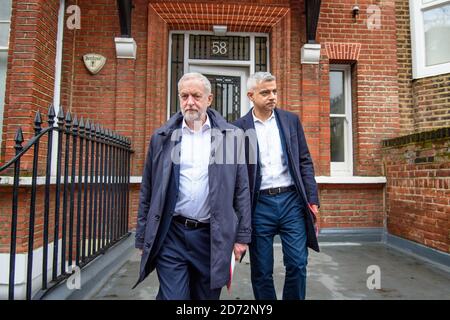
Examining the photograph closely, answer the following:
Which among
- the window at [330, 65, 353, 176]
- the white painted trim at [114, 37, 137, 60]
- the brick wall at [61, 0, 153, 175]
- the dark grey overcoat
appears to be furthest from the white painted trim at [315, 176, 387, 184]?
the white painted trim at [114, 37, 137, 60]

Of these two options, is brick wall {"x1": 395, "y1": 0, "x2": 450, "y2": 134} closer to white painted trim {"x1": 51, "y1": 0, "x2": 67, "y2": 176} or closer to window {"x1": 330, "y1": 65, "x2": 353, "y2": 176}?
window {"x1": 330, "y1": 65, "x2": 353, "y2": 176}

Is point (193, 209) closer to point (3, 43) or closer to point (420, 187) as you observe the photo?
point (420, 187)

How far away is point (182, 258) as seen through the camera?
1.91 meters

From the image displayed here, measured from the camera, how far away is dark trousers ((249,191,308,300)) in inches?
92.3

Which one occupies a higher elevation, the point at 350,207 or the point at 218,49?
the point at 218,49

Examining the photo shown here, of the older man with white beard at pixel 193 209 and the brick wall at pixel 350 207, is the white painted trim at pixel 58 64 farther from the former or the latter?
the brick wall at pixel 350 207

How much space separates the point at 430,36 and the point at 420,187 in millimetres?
2736

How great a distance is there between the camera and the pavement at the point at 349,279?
2.96m

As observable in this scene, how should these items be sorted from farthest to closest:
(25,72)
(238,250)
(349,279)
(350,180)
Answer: (350,180) < (25,72) < (349,279) < (238,250)

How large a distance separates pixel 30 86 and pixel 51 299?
2.60 meters

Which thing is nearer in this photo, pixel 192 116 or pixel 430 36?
pixel 192 116

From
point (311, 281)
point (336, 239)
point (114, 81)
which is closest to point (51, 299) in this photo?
point (311, 281)

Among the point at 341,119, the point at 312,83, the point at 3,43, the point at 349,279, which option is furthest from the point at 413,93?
the point at 3,43

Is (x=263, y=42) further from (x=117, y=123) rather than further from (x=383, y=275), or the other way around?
(x=383, y=275)
